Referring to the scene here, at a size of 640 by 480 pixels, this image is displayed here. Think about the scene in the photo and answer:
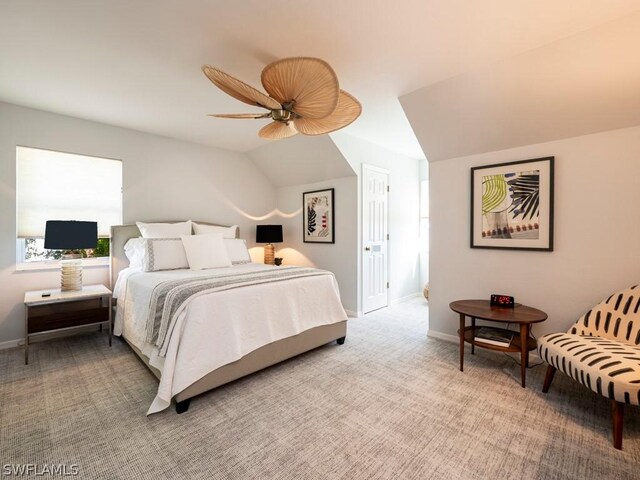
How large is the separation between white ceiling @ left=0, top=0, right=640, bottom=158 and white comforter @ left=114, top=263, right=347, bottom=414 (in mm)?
1796

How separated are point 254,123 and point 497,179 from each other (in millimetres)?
2781

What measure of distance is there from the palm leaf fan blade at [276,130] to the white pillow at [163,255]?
177 cm

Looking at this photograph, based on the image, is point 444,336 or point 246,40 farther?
point 444,336

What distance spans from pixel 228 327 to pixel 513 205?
2.83 metres

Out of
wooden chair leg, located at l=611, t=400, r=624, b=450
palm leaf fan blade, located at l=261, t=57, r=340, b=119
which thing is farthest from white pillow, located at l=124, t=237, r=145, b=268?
wooden chair leg, located at l=611, t=400, r=624, b=450

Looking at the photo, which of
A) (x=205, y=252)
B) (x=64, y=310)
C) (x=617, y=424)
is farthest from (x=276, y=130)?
(x=64, y=310)

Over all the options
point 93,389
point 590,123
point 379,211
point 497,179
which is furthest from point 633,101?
point 93,389

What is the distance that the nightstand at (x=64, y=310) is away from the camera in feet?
9.32

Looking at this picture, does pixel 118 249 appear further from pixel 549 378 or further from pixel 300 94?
pixel 549 378

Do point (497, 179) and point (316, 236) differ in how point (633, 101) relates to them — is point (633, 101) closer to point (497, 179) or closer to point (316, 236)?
point (497, 179)

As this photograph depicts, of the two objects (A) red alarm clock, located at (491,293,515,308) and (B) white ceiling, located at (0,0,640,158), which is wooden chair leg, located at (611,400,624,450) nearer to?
(A) red alarm clock, located at (491,293,515,308)

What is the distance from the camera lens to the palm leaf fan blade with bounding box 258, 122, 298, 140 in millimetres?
2492

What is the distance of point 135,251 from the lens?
3.53m

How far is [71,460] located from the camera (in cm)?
159
